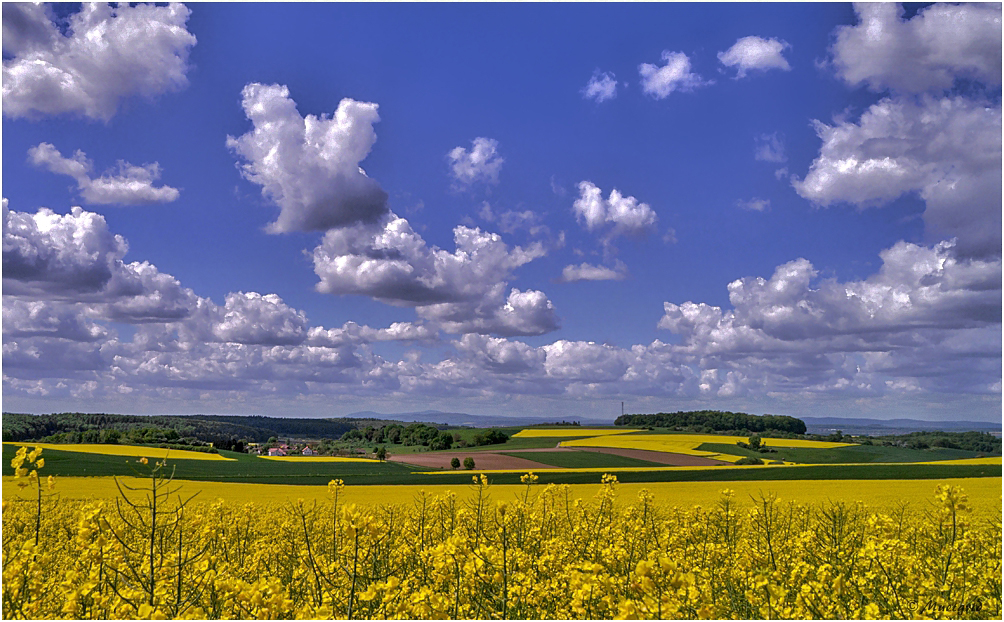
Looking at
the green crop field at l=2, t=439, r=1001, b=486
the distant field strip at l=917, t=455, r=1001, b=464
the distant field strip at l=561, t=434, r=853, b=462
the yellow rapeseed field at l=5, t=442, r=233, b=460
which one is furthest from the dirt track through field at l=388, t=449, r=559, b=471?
the distant field strip at l=917, t=455, r=1001, b=464

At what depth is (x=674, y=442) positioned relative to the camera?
257 feet

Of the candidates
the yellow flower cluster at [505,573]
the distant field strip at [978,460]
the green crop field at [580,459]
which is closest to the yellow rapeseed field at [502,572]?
the yellow flower cluster at [505,573]

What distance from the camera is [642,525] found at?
8281mm

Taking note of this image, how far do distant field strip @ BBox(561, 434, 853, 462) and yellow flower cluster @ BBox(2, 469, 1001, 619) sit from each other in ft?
209

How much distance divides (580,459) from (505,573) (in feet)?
192

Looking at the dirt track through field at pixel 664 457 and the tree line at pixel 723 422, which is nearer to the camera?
the dirt track through field at pixel 664 457

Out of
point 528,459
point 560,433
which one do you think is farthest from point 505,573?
point 560,433

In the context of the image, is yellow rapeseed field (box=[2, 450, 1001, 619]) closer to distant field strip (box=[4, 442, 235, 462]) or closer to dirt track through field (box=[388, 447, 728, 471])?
dirt track through field (box=[388, 447, 728, 471])

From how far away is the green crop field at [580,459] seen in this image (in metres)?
56.9

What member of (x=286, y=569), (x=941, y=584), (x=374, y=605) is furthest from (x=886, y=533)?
(x=286, y=569)

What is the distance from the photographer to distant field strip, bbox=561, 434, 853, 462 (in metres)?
73.3

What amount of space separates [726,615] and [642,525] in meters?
2.12

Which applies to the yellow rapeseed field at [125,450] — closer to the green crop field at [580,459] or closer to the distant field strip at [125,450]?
the distant field strip at [125,450]

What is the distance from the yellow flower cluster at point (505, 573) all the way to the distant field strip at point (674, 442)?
209 ft
